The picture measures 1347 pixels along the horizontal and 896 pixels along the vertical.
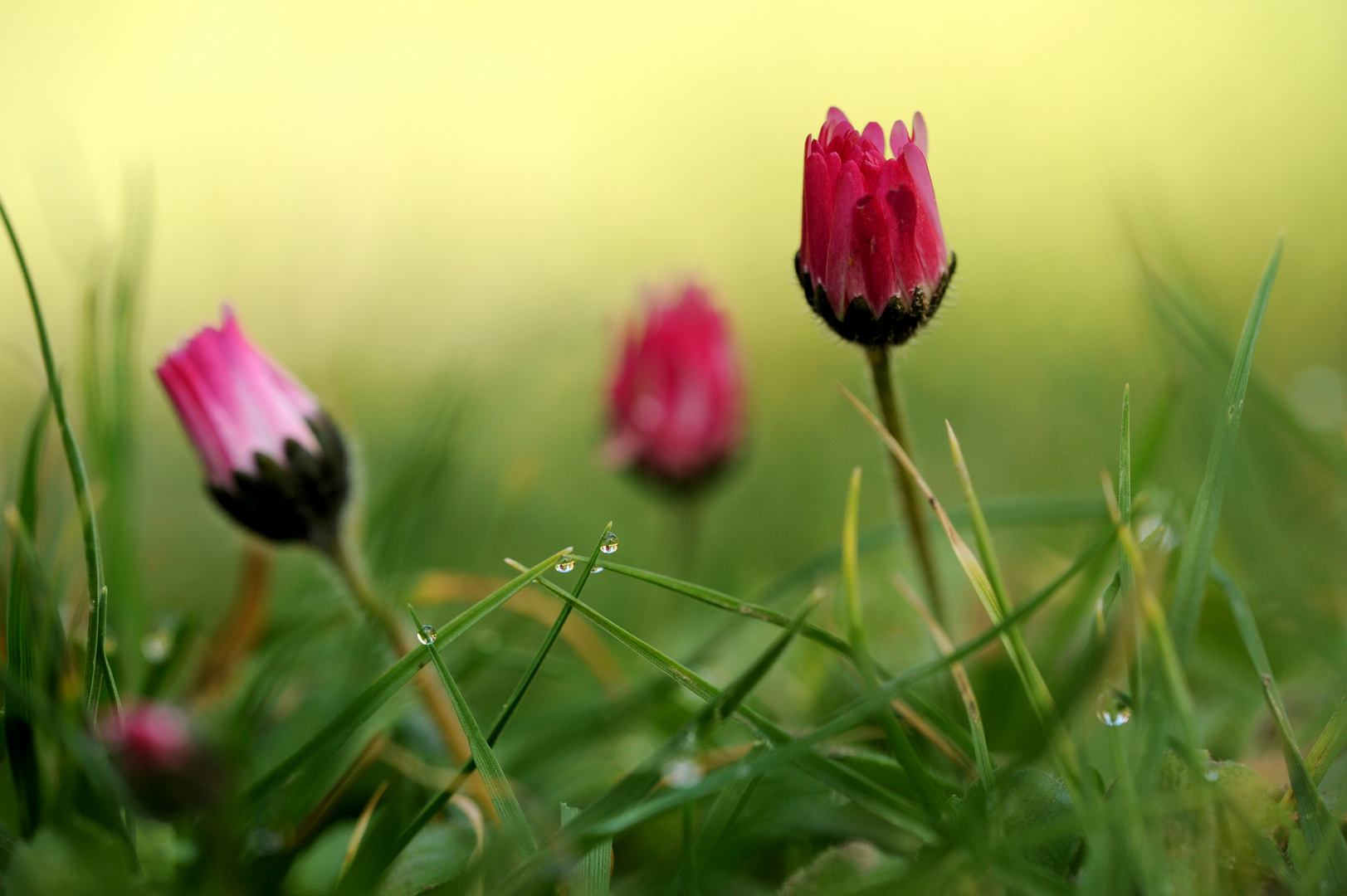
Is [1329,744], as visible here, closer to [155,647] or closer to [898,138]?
[898,138]

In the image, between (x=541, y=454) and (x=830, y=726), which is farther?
(x=541, y=454)

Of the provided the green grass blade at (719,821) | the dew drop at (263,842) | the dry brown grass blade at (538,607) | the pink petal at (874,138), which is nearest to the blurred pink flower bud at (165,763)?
the dew drop at (263,842)

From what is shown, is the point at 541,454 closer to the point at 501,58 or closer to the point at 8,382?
the point at 8,382

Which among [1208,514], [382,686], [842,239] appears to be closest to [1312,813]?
[1208,514]

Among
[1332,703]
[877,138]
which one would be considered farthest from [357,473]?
[1332,703]

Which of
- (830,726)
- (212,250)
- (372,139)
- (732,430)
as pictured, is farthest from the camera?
(372,139)

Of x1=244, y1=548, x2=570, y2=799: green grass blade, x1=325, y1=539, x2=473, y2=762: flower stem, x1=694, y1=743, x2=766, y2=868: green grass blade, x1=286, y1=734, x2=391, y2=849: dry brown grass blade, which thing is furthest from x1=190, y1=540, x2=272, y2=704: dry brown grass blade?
x1=694, y1=743, x2=766, y2=868: green grass blade
